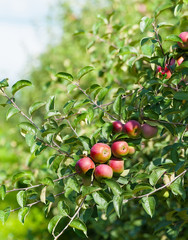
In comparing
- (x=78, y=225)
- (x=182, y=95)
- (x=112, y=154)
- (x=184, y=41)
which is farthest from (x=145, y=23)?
(x=78, y=225)

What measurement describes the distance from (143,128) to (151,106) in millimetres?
99

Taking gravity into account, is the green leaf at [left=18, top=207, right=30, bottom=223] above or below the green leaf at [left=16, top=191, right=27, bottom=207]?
below

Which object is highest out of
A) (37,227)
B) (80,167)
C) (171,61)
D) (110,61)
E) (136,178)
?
(110,61)

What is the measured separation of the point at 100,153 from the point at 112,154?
12 centimetres

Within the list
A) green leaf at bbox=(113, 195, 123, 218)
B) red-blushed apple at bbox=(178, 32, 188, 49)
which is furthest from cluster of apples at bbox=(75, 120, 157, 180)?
red-blushed apple at bbox=(178, 32, 188, 49)

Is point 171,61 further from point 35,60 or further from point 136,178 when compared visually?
point 35,60

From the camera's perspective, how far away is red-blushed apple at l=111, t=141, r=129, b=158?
125 centimetres

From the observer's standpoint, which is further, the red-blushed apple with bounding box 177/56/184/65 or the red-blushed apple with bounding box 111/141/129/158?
the red-blushed apple with bounding box 177/56/184/65

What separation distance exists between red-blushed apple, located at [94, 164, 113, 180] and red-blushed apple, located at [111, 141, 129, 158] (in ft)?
0.22

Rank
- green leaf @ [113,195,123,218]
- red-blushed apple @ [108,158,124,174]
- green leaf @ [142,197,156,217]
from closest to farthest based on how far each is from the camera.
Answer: green leaf @ [113,195,123,218] < green leaf @ [142,197,156,217] < red-blushed apple @ [108,158,124,174]

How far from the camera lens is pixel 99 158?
122 cm

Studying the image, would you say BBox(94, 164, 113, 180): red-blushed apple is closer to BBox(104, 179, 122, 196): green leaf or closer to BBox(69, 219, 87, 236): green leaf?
BBox(104, 179, 122, 196): green leaf

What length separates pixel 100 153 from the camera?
1.22 m

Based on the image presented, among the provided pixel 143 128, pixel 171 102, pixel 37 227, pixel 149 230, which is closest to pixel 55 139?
pixel 143 128
